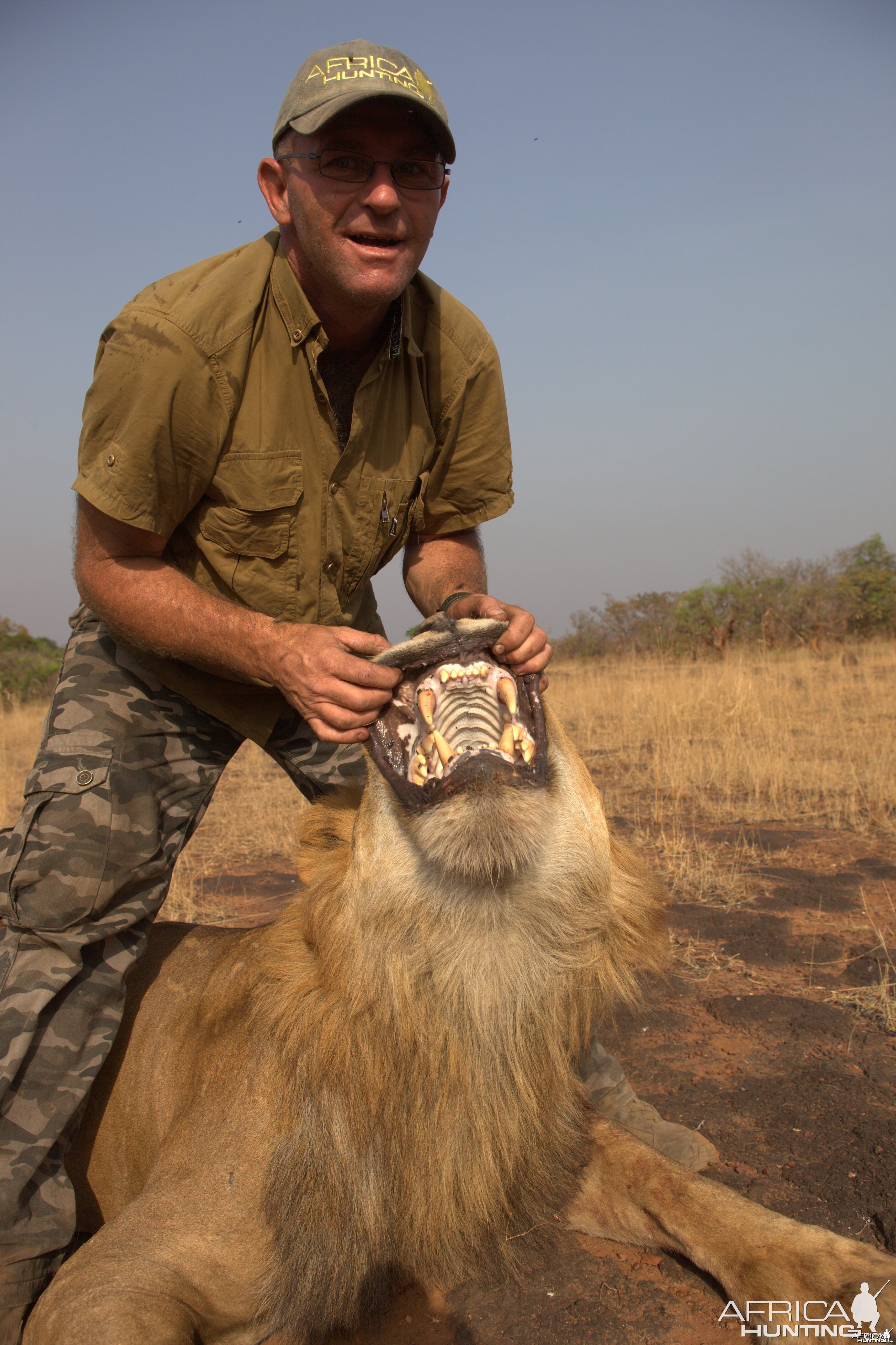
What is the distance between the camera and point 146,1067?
248 centimetres

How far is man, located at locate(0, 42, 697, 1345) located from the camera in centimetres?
223

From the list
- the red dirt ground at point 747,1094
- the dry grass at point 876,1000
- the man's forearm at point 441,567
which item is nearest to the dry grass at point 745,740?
the red dirt ground at point 747,1094

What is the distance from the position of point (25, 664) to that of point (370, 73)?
20663mm

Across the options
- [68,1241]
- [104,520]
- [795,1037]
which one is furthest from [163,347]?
[795,1037]

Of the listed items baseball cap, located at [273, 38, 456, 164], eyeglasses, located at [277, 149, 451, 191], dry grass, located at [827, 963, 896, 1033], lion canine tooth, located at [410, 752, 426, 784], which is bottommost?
dry grass, located at [827, 963, 896, 1033]

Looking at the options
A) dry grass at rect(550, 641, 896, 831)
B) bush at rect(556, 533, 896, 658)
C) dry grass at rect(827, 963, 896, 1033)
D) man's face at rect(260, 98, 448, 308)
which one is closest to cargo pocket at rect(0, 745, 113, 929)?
man's face at rect(260, 98, 448, 308)

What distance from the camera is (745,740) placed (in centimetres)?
850

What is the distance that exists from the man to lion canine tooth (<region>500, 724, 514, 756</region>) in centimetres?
14

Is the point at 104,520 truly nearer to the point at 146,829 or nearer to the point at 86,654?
the point at 86,654

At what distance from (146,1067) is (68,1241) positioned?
1.36ft

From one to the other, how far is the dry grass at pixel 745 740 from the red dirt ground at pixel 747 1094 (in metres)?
1.41

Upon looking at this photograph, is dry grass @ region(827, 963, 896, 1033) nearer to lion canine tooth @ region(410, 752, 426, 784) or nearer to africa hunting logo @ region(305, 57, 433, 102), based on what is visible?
lion canine tooth @ region(410, 752, 426, 784)

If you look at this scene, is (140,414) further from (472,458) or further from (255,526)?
(472,458)

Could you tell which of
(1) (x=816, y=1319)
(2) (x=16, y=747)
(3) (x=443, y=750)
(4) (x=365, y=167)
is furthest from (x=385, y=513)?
(2) (x=16, y=747)
